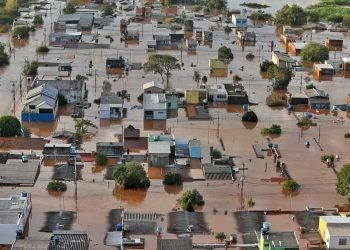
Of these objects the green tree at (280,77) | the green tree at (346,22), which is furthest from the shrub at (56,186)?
the green tree at (346,22)

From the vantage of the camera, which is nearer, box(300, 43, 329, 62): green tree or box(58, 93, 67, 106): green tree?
box(58, 93, 67, 106): green tree

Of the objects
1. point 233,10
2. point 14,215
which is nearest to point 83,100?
point 14,215

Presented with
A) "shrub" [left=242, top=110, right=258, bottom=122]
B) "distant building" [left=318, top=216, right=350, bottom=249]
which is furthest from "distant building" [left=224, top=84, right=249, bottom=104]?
"distant building" [left=318, top=216, right=350, bottom=249]

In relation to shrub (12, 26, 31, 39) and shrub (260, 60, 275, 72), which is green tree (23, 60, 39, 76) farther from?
shrub (260, 60, 275, 72)

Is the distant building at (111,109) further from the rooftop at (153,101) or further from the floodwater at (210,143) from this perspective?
the rooftop at (153,101)

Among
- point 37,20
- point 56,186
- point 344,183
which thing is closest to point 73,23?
point 37,20

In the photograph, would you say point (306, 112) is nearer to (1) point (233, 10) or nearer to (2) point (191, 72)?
(2) point (191, 72)

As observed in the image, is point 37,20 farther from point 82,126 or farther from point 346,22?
point 82,126
